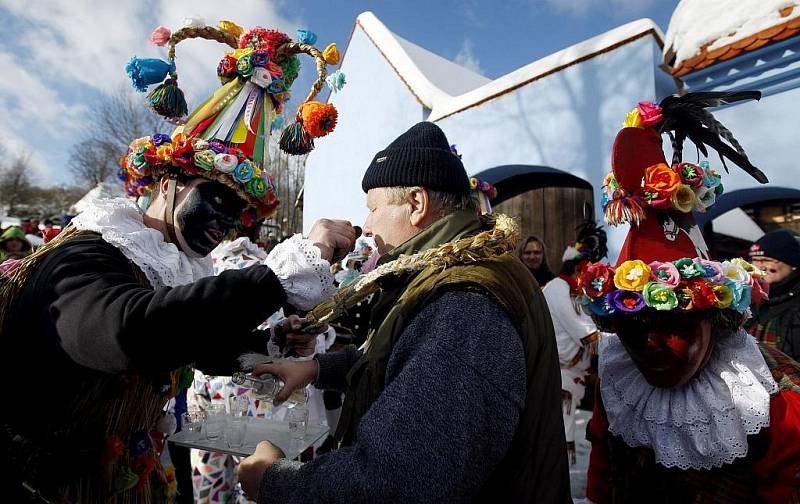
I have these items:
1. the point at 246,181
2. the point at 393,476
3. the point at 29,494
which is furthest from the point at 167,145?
the point at 393,476

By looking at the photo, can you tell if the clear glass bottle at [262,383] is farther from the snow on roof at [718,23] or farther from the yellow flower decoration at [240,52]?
the snow on roof at [718,23]

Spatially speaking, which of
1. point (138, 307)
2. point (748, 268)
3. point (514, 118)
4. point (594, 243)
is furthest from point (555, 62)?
point (138, 307)

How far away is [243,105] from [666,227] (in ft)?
6.66

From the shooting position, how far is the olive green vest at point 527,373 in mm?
1263

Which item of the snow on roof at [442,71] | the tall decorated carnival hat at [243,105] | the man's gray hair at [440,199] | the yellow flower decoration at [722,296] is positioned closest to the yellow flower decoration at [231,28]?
the tall decorated carnival hat at [243,105]

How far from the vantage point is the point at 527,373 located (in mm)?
1273

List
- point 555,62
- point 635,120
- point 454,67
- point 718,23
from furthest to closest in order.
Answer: point 454,67, point 555,62, point 718,23, point 635,120

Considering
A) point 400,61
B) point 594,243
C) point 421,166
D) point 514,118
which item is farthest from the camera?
point 400,61

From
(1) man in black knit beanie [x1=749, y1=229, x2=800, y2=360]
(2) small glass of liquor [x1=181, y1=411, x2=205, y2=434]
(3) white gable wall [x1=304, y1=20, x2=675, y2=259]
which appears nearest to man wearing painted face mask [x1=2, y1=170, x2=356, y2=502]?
(2) small glass of liquor [x1=181, y1=411, x2=205, y2=434]

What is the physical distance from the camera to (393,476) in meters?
1.04

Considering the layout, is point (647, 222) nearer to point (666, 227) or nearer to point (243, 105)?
point (666, 227)

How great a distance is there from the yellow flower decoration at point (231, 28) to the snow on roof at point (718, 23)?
13.6 feet

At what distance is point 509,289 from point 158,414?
1566 mm

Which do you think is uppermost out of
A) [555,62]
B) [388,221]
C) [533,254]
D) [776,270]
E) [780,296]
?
[555,62]
